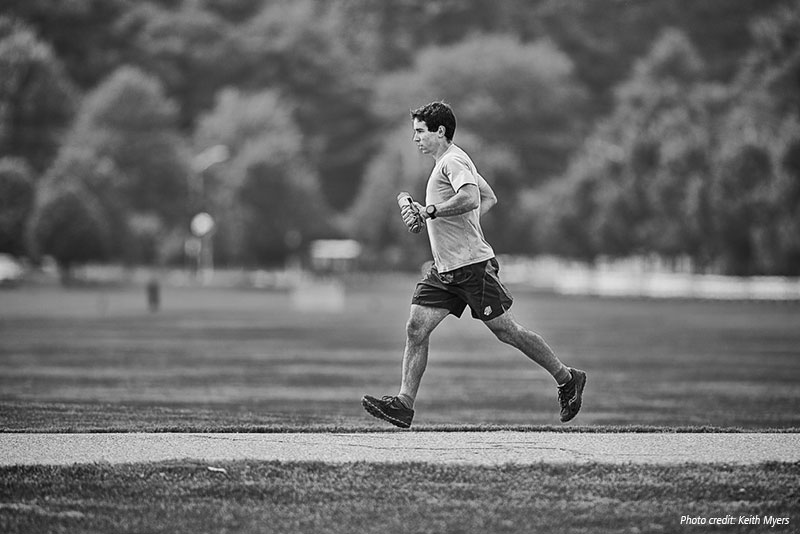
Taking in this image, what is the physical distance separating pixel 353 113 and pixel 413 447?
11631cm

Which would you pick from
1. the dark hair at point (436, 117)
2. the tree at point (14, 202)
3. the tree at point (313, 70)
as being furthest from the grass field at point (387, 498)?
the tree at point (313, 70)

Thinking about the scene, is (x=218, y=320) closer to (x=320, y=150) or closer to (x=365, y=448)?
(x=365, y=448)

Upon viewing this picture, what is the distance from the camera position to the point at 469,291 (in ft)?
37.5

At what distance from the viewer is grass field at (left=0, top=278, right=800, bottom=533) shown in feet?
28.9

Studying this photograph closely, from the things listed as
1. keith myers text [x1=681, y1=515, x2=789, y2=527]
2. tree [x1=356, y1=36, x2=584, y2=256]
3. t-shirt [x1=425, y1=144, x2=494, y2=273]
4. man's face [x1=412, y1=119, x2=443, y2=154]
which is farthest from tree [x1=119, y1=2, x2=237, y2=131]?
keith myers text [x1=681, y1=515, x2=789, y2=527]

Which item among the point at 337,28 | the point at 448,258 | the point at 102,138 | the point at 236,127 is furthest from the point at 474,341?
the point at 337,28

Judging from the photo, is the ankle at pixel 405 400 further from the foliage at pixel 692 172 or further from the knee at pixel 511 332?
the foliage at pixel 692 172

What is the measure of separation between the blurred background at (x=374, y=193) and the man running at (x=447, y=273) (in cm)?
719

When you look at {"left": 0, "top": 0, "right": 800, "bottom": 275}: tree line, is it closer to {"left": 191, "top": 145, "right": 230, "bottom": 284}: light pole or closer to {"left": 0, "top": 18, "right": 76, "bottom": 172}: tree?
{"left": 0, "top": 18, "right": 76, "bottom": 172}: tree

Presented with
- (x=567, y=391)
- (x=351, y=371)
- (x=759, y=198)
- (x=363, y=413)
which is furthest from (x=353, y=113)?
(x=567, y=391)

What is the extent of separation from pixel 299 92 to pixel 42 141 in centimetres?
2601

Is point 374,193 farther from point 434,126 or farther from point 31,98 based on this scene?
point 434,126

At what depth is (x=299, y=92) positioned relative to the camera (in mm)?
124562

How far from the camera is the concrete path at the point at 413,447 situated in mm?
10109
